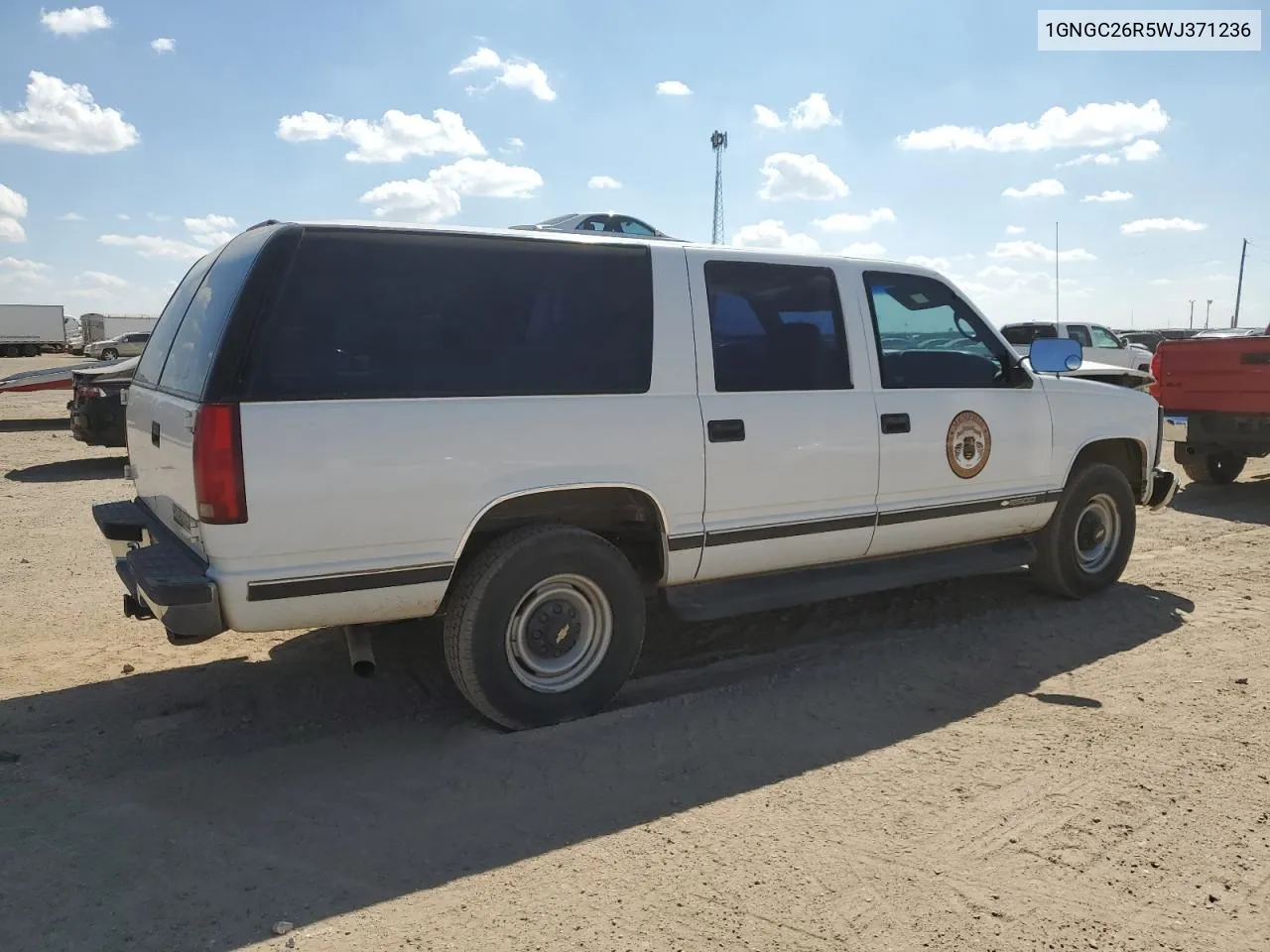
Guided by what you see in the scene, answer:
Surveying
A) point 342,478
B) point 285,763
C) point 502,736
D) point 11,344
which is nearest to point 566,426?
point 342,478

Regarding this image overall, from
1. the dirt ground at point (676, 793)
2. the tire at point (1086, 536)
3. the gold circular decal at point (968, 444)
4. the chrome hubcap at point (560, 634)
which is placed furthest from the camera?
the tire at point (1086, 536)

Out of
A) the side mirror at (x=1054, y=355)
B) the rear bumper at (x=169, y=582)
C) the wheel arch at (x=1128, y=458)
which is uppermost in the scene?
the side mirror at (x=1054, y=355)

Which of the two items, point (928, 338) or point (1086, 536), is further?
point (1086, 536)

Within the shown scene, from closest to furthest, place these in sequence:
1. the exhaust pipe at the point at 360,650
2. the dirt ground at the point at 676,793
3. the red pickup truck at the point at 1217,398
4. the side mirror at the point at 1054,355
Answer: the dirt ground at the point at 676,793 < the exhaust pipe at the point at 360,650 < the side mirror at the point at 1054,355 < the red pickup truck at the point at 1217,398

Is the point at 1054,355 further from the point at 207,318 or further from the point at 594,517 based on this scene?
the point at 207,318

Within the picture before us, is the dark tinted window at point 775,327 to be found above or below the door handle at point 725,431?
above

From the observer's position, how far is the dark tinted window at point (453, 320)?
3496 millimetres

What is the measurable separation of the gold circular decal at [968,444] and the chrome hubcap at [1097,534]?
46.4 inches

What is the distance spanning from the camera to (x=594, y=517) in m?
4.21

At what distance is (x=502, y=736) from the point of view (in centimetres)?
391

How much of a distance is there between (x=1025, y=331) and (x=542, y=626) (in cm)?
1999

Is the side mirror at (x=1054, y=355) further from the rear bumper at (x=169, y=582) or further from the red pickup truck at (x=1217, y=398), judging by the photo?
the red pickup truck at (x=1217, y=398)

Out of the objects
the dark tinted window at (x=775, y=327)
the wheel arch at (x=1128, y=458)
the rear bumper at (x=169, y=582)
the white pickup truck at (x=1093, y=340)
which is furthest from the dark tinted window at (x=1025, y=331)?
the rear bumper at (x=169, y=582)

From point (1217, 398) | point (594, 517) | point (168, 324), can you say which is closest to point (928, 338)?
point (594, 517)
